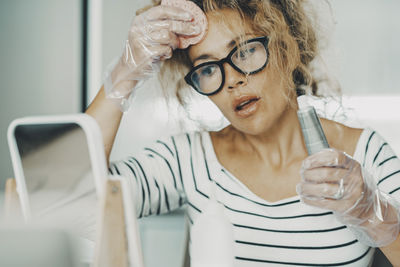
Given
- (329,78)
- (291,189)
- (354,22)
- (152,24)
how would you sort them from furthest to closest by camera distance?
(354,22) < (329,78) < (291,189) < (152,24)

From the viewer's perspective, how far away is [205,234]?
0.44 m

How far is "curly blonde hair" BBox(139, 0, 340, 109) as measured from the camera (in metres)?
0.87

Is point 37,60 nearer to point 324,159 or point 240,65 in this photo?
point 240,65

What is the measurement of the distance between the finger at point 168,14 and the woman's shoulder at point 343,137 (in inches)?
19.5

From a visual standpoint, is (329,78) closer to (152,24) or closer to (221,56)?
(221,56)

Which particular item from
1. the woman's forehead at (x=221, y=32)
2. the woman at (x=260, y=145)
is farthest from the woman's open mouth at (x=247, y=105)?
the woman's forehead at (x=221, y=32)

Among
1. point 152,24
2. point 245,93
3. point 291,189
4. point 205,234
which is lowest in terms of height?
point 291,189

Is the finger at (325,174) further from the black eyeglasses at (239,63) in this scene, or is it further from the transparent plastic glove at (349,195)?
the black eyeglasses at (239,63)

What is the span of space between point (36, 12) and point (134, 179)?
0.86 metres

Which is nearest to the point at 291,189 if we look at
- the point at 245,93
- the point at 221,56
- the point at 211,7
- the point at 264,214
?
the point at 264,214

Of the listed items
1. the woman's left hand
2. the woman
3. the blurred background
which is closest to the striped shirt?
the woman

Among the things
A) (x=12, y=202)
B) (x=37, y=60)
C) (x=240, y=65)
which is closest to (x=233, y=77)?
(x=240, y=65)

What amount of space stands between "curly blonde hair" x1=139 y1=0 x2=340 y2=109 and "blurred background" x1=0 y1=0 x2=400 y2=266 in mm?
357

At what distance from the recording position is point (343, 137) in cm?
98
